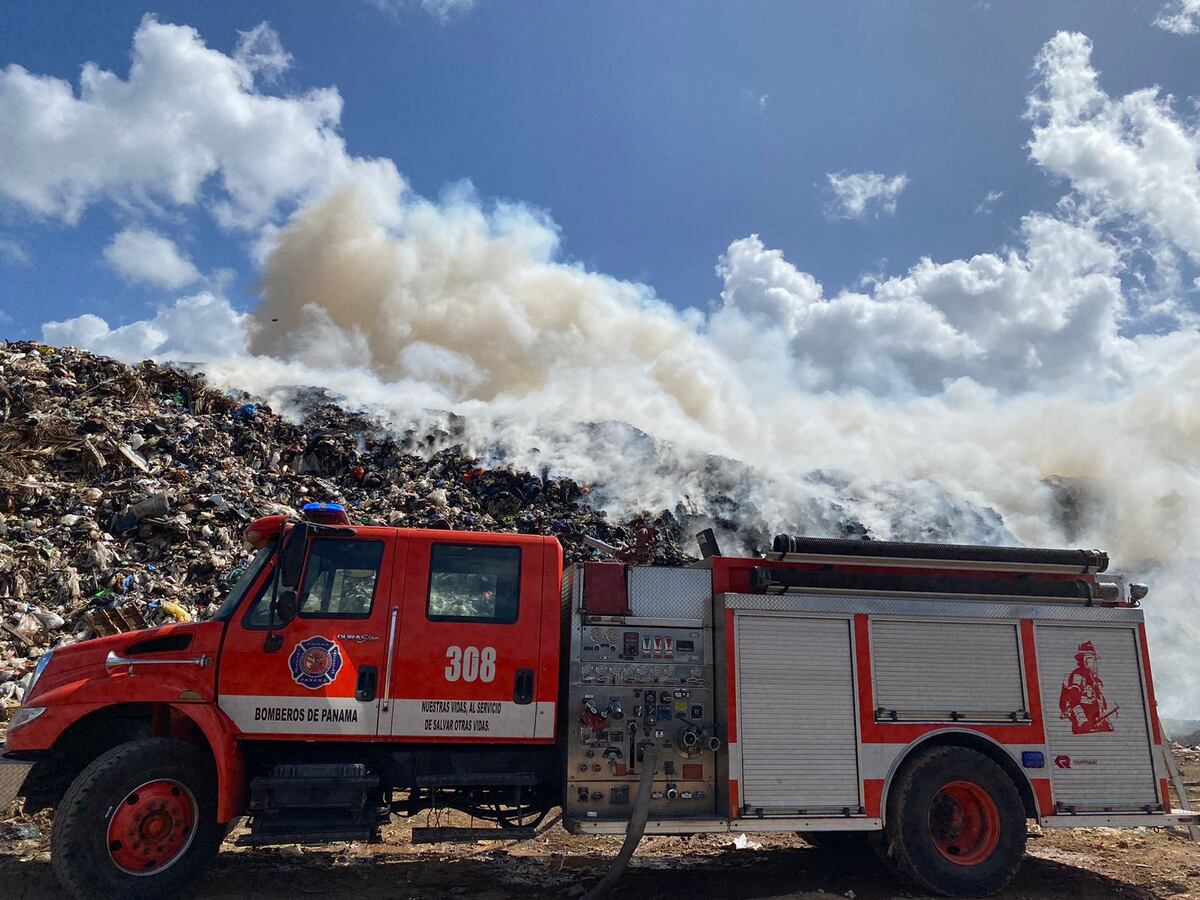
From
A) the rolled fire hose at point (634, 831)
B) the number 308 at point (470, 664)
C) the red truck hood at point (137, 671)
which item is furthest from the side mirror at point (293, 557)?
the rolled fire hose at point (634, 831)

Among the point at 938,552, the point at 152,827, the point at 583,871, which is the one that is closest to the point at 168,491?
the point at 152,827

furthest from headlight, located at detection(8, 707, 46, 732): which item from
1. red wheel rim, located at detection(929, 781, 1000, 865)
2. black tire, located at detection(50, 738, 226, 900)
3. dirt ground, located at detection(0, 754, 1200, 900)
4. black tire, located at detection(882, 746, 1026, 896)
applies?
red wheel rim, located at detection(929, 781, 1000, 865)

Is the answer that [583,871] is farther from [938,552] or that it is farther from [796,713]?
[938,552]

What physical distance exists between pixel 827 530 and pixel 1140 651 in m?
16.2

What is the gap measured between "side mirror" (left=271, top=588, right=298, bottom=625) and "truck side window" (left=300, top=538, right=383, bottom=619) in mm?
109

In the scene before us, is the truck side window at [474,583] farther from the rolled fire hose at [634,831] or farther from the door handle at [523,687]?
the rolled fire hose at [634,831]

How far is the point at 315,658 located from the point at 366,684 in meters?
0.37

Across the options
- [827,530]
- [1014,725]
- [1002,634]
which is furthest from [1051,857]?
[827,530]

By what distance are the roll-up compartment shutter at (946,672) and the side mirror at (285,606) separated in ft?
13.5

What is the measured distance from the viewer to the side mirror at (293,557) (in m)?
5.39

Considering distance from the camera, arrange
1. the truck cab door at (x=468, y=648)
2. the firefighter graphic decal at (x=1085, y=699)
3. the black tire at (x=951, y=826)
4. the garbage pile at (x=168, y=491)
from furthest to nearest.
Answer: the garbage pile at (x=168, y=491), the firefighter graphic decal at (x=1085, y=699), the black tire at (x=951, y=826), the truck cab door at (x=468, y=648)

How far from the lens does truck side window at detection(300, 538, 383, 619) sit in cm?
557

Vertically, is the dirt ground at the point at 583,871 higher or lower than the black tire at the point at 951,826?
lower

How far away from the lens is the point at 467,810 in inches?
224
